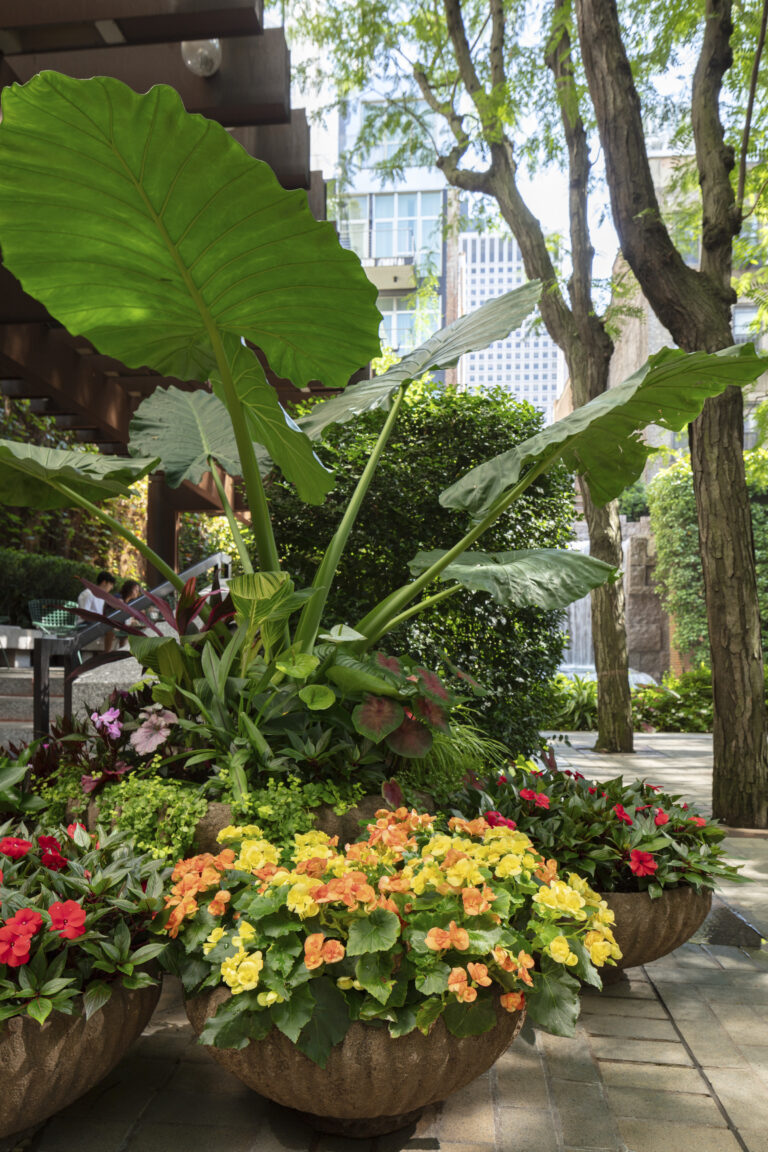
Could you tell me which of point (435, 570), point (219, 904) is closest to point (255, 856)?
point (219, 904)

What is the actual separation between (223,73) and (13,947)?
461cm

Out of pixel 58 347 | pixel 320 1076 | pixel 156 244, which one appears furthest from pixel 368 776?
pixel 58 347

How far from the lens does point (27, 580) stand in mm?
10539

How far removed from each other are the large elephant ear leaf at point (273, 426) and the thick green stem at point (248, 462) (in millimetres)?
69

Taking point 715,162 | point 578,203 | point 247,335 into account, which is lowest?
point 247,335

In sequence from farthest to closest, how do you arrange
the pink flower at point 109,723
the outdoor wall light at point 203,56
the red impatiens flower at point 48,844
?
the outdoor wall light at point 203,56 → the pink flower at point 109,723 → the red impatiens flower at point 48,844

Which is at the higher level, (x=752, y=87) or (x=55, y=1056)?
(x=752, y=87)

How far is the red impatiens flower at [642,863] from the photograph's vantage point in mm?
2611

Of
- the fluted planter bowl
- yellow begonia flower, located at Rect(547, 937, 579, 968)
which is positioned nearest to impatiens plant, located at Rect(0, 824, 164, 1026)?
yellow begonia flower, located at Rect(547, 937, 579, 968)

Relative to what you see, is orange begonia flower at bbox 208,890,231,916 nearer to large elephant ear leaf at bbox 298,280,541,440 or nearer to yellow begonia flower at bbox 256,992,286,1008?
yellow begonia flower at bbox 256,992,286,1008

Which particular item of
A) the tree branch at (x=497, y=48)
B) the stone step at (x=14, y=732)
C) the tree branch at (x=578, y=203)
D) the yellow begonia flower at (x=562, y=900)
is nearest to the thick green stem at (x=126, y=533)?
the yellow begonia flower at (x=562, y=900)

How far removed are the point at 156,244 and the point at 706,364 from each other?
6.48 feet

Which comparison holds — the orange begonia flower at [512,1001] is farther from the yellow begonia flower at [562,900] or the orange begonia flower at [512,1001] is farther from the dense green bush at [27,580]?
the dense green bush at [27,580]

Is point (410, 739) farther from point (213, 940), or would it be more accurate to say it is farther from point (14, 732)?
point (14, 732)
